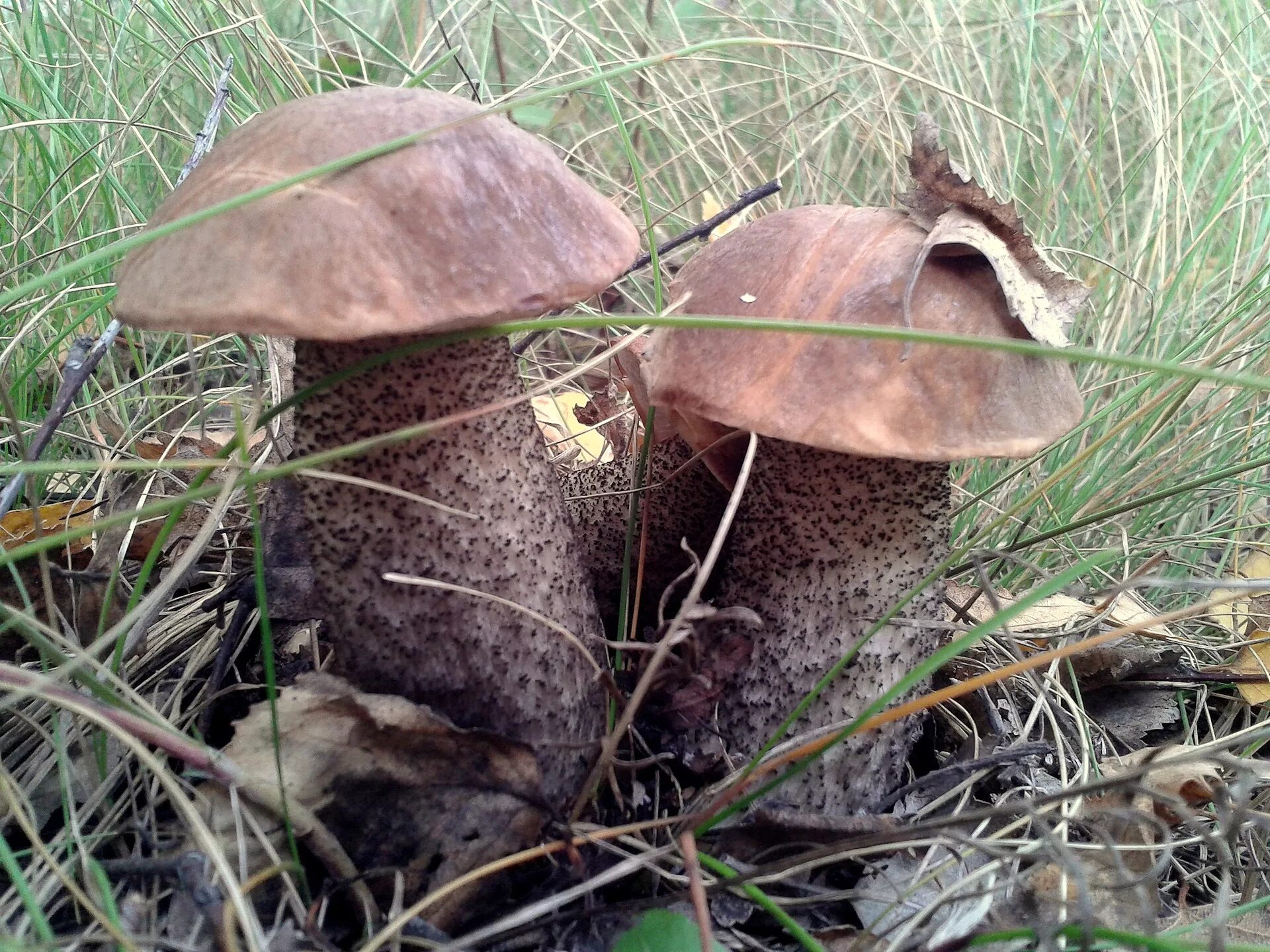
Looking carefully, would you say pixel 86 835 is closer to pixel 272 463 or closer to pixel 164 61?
pixel 272 463

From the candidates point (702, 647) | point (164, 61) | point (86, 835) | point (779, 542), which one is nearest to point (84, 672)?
point (86, 835)

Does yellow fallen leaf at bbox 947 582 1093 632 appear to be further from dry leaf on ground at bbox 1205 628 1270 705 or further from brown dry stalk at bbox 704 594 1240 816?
brown dry stalk at bbox 704 594 1240 816

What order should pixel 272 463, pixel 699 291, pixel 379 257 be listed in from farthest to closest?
pixel 272 463
pixel 699 291
pixel 379 257

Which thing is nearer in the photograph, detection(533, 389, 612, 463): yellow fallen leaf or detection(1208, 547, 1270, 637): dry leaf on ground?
detection(1208, 547, 1270, 637): dry leaf on ground

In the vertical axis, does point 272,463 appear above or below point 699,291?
below

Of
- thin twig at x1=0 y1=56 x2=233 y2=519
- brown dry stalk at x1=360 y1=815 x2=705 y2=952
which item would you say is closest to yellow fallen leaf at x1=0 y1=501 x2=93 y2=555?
thin twig at x1=0 y1=56 x2=233 y2=519

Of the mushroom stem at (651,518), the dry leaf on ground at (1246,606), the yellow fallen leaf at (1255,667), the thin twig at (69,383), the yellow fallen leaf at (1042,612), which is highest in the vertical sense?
the thin twig at (69,383)

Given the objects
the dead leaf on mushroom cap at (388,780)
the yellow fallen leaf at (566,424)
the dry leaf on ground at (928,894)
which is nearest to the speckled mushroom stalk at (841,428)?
the dry leaf on ground at (928,894)

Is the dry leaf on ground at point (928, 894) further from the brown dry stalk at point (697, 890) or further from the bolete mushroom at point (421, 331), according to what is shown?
the bolete mushroom at point (421, 331)
